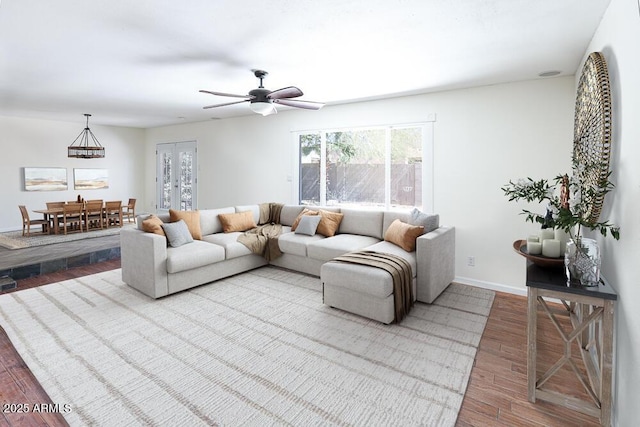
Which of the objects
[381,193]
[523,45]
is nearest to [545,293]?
[523,45]

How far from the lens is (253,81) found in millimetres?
4129

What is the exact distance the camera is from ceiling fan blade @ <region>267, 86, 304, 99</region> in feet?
10.4

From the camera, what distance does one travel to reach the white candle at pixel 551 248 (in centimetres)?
221

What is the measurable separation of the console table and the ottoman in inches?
47.2

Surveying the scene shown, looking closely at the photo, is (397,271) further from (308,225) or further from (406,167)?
(406,167)

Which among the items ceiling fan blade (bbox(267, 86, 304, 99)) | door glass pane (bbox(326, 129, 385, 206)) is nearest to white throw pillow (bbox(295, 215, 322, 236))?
door glass pane (bbox(326, 129, 385, 206))

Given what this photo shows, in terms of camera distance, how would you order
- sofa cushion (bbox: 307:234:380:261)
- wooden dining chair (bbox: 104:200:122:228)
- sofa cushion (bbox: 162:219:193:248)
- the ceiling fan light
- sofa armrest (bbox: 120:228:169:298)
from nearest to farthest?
the ceiling fan light → sofa armrest (bbox: 120:228:169:298) → sofa cushion (bbox: 162:219:193:248) → sofa cushion (bbox: 307:234:380:261) → wooden dining chair (bbox: 104:200:122:228)

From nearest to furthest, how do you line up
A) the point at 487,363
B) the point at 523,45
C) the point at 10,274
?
the point at 487,363 < the point at 523,45 < the point at 10,274

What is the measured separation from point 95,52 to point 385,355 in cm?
379

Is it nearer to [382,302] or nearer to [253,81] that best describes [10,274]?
[253,81]

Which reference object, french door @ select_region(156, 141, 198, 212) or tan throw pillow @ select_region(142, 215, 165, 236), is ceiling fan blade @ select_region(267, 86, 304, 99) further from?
french door @ select_region(156, 141, 198, 212)

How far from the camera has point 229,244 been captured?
14.4 ft

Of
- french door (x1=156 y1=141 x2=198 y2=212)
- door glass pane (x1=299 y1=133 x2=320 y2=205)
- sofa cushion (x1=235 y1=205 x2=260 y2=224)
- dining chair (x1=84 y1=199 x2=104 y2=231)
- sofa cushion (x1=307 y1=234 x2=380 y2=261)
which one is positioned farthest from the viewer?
french door (x1=156 y1=141 x2=198 y2=212)

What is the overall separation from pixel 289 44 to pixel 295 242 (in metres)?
2.53
